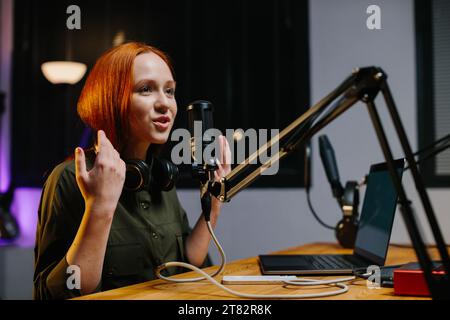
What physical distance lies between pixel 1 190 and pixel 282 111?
1570 mm

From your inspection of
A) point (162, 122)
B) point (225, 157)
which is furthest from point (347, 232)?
point (162, 122)

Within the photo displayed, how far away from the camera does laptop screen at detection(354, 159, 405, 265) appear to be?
3.26 feet

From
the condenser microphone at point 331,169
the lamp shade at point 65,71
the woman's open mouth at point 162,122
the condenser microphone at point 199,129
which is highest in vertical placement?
the lamp shade at point 65,71

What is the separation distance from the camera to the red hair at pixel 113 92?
111 centimetres

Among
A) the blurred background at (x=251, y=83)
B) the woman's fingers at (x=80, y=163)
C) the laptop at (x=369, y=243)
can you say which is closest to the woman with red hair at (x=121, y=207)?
the woman's fingers at (x=80, y=163)

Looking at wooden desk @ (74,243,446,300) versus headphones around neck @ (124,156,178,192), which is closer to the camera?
wooden desk @ (74,243,446,300)

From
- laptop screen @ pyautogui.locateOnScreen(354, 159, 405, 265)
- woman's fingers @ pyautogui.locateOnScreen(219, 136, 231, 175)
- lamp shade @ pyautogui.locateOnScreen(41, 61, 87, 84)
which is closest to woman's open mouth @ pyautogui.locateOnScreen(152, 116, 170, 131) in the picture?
woman's fingers @ pyautogui.locateOnScreen(219, 136, 231, 175)

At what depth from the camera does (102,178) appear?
847mm

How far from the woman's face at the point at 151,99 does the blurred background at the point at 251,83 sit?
3.25ft

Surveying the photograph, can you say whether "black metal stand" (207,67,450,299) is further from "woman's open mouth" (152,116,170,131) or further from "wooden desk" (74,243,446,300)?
"woman's open mouth" (152,116,170,131)

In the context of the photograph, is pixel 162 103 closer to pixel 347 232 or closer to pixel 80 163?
pixel 80 163

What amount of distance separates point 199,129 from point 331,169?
785 millimetres

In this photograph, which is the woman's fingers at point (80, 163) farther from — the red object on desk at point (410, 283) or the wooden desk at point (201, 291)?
the red object on desk at point (410, 283)

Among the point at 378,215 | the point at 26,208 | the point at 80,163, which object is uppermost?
the point at 80,163
